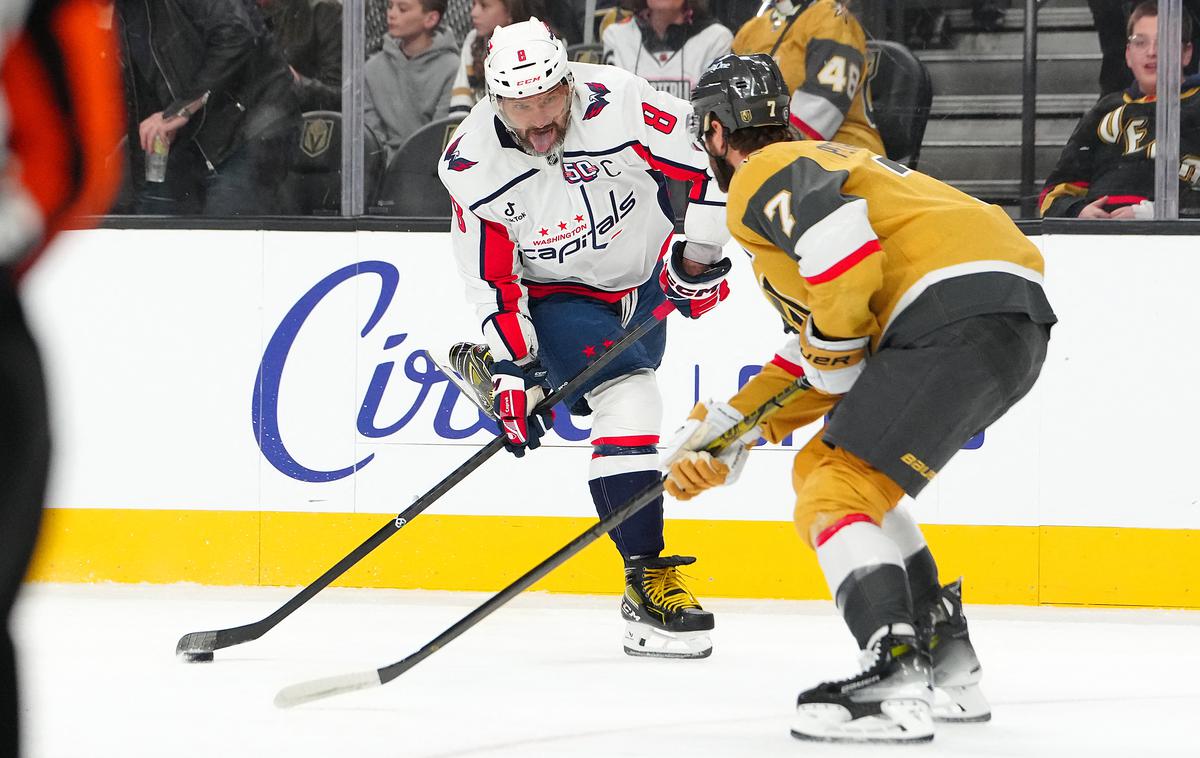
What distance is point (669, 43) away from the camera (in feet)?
12.0

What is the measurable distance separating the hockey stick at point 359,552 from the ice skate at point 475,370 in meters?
0.10

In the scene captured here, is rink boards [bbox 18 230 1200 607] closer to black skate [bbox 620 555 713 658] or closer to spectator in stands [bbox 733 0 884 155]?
spectator in stands [bbox 733 0 884 155]

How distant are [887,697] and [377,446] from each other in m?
2.02

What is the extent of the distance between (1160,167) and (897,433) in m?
1.92

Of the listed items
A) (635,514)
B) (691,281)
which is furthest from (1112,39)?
(635,514)

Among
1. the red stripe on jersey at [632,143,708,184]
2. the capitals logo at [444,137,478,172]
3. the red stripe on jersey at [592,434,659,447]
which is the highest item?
the capitals logo at [444,137,478,172]

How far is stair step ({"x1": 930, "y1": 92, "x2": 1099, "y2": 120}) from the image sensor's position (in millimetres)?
3570

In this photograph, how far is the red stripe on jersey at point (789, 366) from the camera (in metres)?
2.33

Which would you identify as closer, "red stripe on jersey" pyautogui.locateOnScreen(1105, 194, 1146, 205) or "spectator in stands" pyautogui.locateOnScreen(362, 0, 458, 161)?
"red stripe on jersey" pyautogui.locateOnScreen(1105, 194, 1146, 205)

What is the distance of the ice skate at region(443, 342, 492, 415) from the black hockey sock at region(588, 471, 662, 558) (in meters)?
0.31

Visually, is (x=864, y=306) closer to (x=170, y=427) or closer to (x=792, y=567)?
(x=792, y=567)

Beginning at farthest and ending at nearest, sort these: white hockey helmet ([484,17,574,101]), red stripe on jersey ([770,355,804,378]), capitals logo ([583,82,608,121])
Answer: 1. capitals logo ([583,82,608,121])
2. white hockey helmet ([484,17,574,101])
3. red stripe on jersey ([770,355,804,378])

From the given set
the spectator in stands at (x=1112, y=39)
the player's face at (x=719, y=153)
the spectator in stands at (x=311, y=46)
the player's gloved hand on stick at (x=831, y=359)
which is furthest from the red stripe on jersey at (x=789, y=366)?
the spectator in stands at (x=311, y=46)

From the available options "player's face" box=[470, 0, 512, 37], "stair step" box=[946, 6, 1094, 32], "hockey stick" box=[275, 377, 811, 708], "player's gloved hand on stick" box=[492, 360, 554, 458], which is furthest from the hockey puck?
"stair step" box=[946, 6, 1094, 32]
